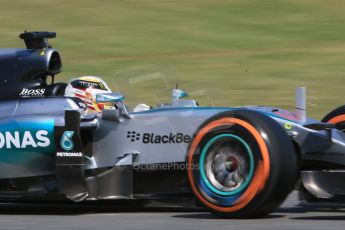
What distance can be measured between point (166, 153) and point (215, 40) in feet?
35.9

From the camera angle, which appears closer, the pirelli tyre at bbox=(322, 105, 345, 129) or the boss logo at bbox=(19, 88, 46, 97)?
the boss logo at bbox=(19, 88, 46, 97)

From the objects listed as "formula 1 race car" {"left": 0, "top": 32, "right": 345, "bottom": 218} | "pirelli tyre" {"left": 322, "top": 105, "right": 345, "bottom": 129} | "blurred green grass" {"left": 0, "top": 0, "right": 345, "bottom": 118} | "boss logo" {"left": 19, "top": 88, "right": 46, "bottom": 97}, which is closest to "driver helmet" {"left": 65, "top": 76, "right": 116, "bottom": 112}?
"formula 1 race car" {"left": 0, "top": 32, "right": 345, "bottom": 218}

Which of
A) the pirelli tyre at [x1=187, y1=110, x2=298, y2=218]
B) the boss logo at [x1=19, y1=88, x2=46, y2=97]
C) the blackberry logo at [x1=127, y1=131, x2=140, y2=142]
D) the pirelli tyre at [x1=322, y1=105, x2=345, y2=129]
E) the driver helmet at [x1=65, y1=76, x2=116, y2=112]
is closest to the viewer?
the pirelli tyre at [x1=187, y1=110, x2=298, y2=218]

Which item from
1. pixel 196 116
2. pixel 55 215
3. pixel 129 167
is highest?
pixel 196 116

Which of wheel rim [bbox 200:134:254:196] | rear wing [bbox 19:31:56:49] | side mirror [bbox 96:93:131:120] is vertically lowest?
wheel rim [bbox 200:134:254:196]

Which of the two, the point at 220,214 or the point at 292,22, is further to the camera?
the point at 292,22

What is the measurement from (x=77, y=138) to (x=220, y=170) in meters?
1.24

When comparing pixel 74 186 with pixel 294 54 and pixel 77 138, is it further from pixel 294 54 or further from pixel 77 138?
pixel 294 54

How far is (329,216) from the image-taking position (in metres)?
6.64

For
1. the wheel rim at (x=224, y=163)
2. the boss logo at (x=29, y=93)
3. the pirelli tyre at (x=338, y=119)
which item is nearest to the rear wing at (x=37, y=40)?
the boss logo at (x=29, y=93)

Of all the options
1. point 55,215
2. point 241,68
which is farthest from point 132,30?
point 55,215

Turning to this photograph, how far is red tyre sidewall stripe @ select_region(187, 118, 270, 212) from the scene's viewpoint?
6.02 m

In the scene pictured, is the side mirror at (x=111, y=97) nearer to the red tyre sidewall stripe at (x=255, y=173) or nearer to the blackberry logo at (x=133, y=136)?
the blackberry logo at (x=133, y=136)

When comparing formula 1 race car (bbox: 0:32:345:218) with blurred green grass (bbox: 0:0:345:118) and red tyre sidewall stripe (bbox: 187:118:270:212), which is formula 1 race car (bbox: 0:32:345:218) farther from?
blurred green grass (bbox: 0:0:345:118)
